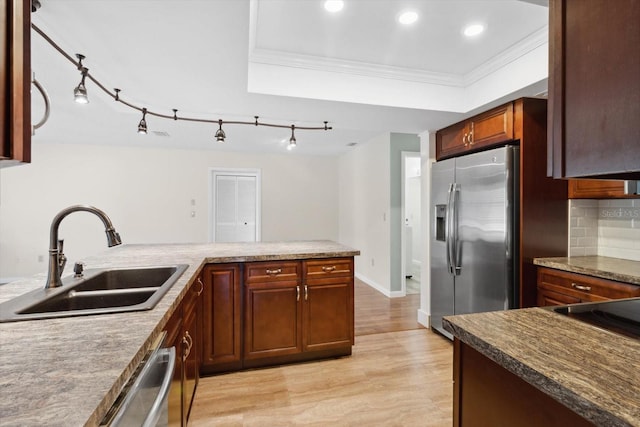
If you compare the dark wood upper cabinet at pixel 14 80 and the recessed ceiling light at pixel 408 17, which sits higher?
the recessed ceiling light at pixel 408 17

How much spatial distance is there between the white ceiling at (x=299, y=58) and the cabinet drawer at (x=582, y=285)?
1.38m

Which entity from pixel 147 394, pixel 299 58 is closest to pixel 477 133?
pixel 299 58

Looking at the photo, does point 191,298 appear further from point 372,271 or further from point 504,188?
point 372,271

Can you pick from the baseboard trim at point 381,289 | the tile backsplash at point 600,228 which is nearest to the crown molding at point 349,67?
the tile backsplash at point 600,228

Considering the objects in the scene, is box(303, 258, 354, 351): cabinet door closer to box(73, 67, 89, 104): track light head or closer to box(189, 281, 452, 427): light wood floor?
box(189, 281, 452, 427): light wood floor

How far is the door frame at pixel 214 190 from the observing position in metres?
5.85

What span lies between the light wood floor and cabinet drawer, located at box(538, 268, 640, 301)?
1.01m

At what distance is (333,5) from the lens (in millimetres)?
1825

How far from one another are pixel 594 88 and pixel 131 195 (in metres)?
6.26

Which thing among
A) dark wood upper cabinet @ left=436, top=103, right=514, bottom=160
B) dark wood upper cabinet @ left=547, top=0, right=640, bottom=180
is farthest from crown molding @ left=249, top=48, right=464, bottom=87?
dark wood upper cabinet @ left=547, top=0, right=640, bottom=180

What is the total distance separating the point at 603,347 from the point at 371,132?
401 cm

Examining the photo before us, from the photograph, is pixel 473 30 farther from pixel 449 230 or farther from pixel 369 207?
pixel 369 207

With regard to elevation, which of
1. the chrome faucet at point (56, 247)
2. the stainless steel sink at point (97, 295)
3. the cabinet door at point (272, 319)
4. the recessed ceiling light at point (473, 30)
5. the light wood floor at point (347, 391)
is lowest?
the light wood floor at point (347, 391)

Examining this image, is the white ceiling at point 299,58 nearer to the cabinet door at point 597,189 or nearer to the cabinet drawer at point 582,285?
the cabinet door at point 597,189
